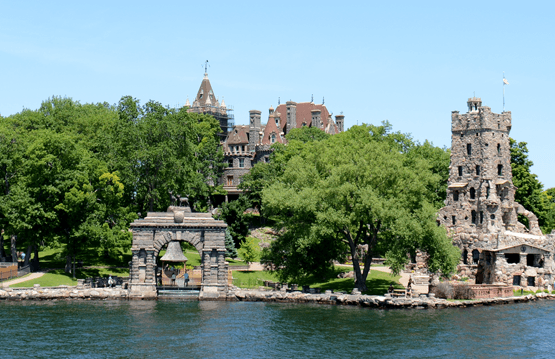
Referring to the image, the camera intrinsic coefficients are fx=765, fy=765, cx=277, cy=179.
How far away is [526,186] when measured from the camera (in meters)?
90.8

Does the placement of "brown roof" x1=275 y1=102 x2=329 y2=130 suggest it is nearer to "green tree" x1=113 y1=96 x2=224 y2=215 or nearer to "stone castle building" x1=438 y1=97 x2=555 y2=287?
"green tree" x1=113 y1=96 x2=224 y2=215

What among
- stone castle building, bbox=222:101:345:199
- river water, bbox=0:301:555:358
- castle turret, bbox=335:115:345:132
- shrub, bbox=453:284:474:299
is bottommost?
river water, bbox=0:301:555:358

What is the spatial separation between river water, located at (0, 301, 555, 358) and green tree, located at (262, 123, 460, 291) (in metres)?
7.29

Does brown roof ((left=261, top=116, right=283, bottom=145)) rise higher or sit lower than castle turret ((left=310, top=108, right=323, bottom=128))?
lower

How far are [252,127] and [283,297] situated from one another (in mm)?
66105

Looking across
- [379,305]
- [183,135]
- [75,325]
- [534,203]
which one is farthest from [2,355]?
[534,203]

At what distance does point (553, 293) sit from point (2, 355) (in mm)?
51843

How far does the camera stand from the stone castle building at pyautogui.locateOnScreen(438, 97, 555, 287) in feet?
249

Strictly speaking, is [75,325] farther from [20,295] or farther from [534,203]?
Result: [534,203]

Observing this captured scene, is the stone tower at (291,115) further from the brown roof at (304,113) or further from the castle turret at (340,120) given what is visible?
the castle turret at (340,120)

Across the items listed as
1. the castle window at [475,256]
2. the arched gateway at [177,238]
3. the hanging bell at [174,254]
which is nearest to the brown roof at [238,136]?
the hanging bell at [174,254]

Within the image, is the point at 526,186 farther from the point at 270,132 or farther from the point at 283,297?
the point at 270,132

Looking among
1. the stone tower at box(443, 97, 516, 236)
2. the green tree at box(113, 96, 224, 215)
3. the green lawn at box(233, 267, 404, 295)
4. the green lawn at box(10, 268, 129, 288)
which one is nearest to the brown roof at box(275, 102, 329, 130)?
the green tree at box(113, 96, 224, 215)

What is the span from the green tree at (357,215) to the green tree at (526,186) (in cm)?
2248
